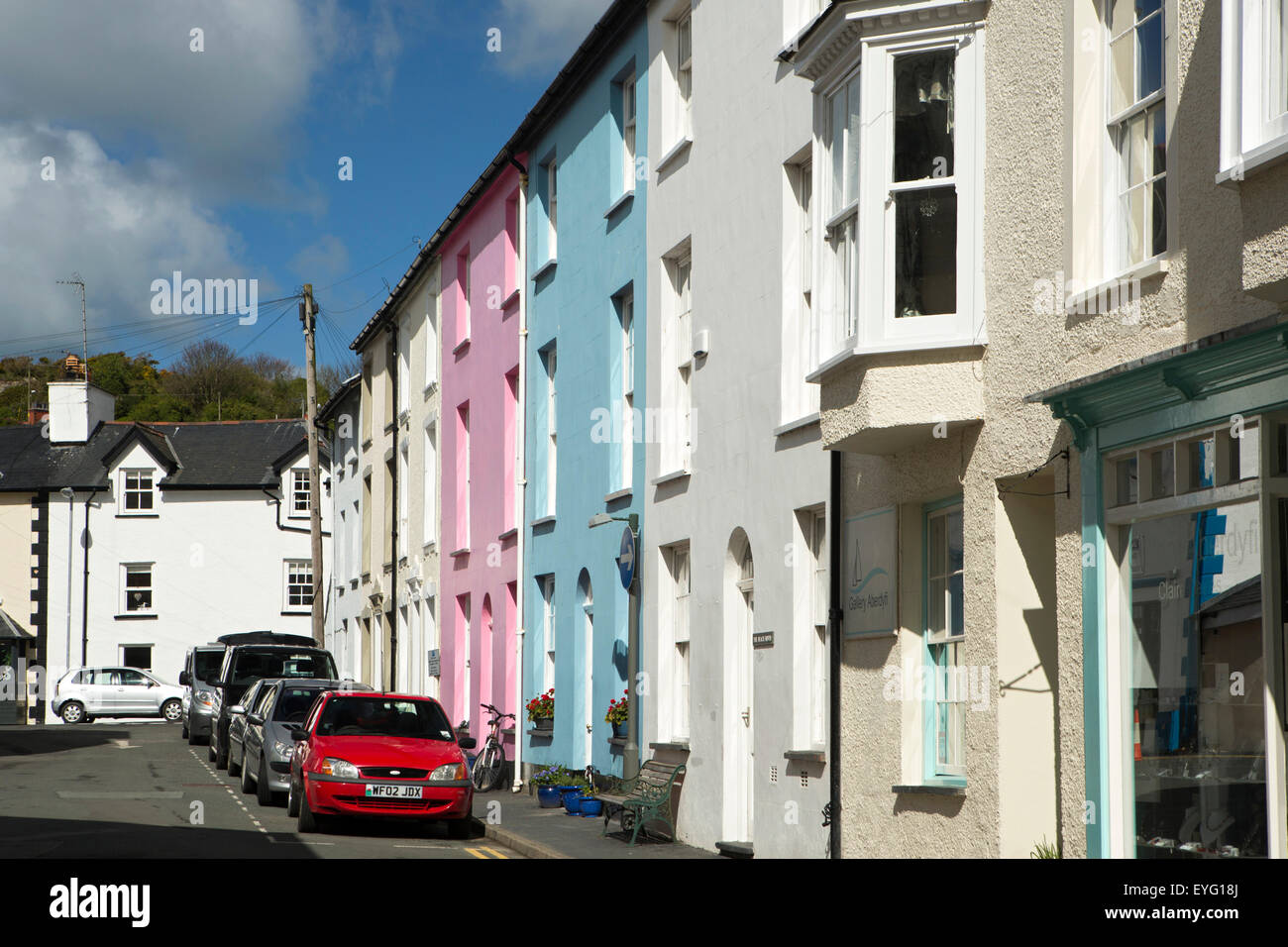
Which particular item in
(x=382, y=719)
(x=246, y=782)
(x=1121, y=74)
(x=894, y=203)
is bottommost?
(x=246, y=782)

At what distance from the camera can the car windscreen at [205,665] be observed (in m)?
35.2

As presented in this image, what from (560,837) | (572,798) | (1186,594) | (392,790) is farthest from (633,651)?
(1186,594)

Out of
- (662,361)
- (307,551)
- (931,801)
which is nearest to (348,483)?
(307,551)

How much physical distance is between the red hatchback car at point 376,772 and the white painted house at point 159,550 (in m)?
36.7

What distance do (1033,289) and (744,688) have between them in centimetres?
686

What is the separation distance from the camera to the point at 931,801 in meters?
11.4

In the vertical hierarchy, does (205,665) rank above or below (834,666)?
below

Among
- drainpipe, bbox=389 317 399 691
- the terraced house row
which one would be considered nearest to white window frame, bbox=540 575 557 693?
the terraced house row

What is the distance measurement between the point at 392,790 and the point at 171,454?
42177mm

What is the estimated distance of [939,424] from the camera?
36.5ft

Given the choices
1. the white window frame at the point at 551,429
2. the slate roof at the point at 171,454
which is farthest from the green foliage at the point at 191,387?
the white window frame at the point at 551,429

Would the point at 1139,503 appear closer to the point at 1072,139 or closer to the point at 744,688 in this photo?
the point at 1072,139

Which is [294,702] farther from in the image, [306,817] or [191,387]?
[191,387]

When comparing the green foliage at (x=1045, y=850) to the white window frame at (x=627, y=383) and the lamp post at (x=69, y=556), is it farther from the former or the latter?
the lamp post at (x=69, y=556)
